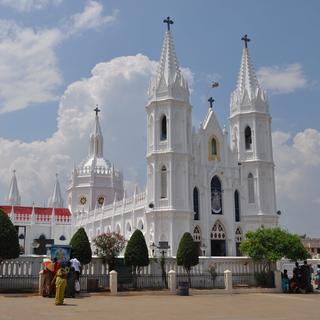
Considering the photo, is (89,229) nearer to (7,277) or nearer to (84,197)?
(84,197)

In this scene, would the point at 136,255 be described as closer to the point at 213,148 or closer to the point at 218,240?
the point at 218,240

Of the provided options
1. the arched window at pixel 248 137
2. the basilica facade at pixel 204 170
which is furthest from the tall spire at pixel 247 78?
the arched window at pixel 248 137

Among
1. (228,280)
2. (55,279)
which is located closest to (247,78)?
(228,280)

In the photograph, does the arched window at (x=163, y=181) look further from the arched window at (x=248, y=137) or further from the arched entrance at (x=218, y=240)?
the arched window at (x=248, y=137)

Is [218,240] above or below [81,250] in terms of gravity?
above

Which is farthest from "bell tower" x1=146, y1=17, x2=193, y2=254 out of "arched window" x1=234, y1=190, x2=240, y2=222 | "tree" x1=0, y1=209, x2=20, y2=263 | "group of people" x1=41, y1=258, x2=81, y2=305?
"group of people" x1=41, y1=258, x2=81, y2=305

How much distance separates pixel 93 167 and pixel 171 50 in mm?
40480

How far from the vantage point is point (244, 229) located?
54.7 metres

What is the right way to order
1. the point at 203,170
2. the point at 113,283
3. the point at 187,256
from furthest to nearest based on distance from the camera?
1. the point at 203,170
2. the point at 187,256
3. the point at 113,283

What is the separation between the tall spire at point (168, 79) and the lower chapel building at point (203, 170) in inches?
4.3

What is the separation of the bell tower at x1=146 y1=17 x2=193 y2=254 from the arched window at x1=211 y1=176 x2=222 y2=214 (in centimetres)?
414

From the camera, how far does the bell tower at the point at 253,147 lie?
55.4m

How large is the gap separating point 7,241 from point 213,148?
1279 inches

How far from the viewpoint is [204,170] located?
54.8 meters
